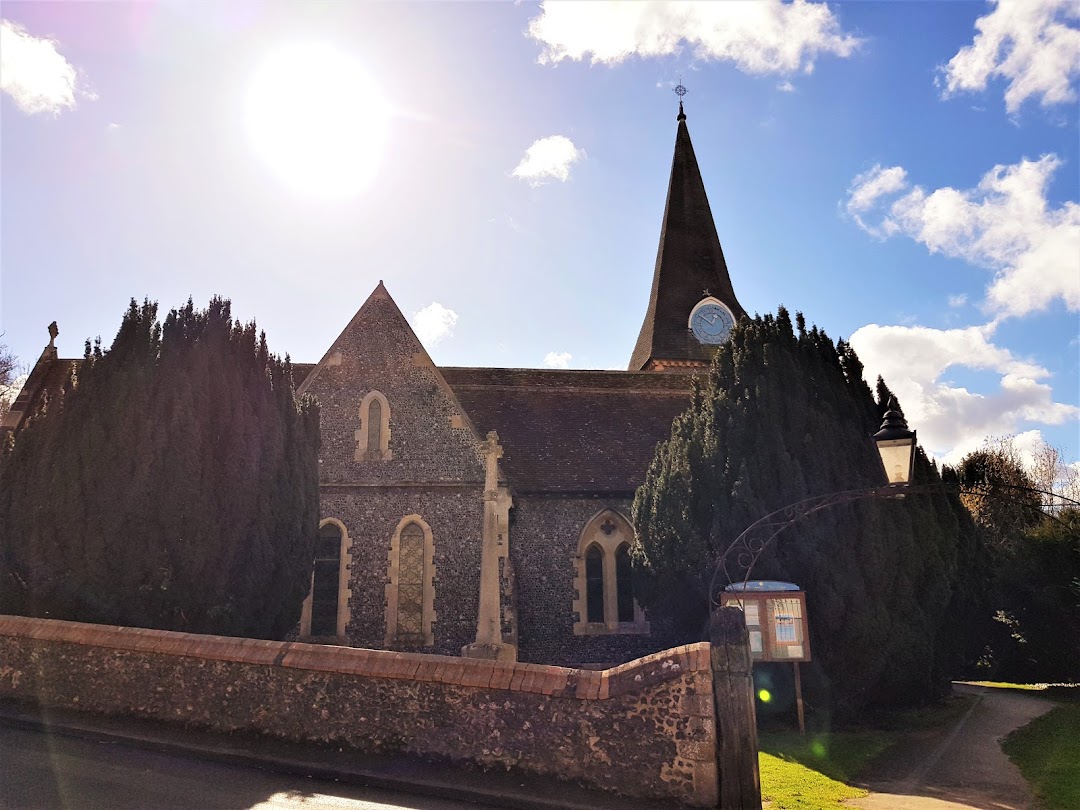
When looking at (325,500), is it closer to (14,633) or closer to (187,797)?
(14,633)

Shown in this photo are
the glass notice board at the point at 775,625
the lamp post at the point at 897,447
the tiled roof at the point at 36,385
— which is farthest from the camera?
the tiled roof at the point at 36,385

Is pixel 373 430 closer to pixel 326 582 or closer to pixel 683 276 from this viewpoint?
pixel 326 582

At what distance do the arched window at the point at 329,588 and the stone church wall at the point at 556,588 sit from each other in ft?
11.0

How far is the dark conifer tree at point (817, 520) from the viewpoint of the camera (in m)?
11.3

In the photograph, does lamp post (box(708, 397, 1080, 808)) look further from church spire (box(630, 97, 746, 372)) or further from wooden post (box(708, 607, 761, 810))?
church spire (box(630, 97, 746, 372))

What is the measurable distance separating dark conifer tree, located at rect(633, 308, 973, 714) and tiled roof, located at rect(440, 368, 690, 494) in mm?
2463

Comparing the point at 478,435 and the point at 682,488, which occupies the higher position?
the point at 478,435

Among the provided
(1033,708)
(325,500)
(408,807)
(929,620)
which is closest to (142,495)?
(325,500)

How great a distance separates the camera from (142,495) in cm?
1055

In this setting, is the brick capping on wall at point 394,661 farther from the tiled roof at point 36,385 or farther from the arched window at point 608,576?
the tiled roof at point 36,385

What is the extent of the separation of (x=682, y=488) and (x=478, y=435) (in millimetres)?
A: 4828

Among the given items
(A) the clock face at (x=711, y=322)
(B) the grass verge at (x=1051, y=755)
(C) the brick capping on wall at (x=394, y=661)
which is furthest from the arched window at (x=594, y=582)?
(A) the clock face at (x=711, y=322)

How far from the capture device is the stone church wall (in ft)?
49.6

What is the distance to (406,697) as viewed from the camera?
762cm
